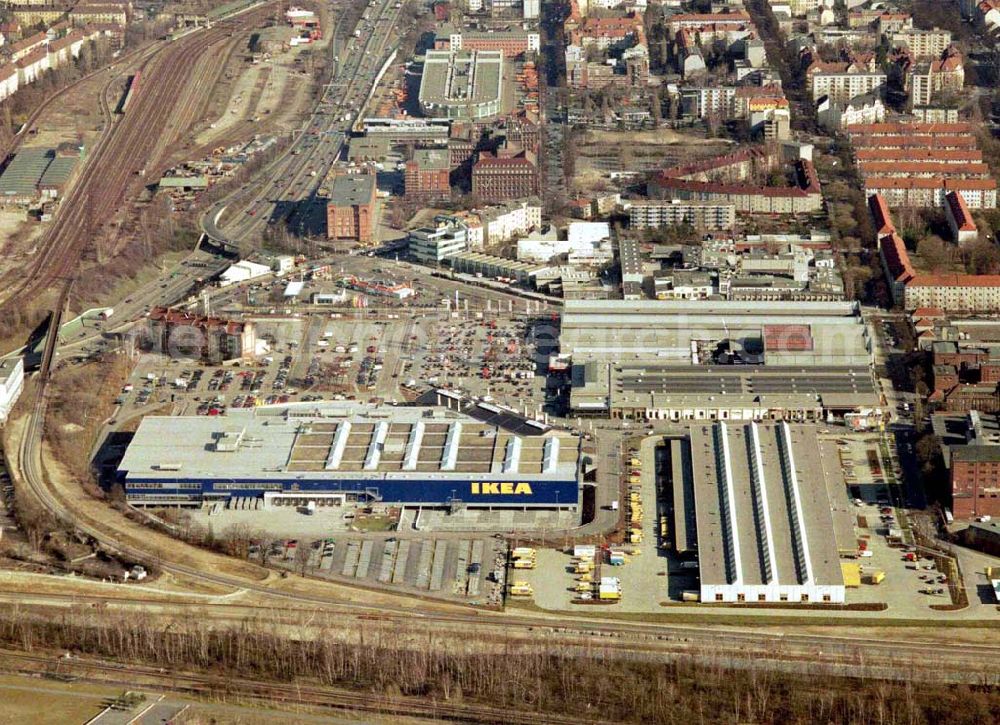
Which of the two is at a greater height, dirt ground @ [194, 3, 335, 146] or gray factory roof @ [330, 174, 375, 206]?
gray factory roof @ [330, 174, 375, 206]

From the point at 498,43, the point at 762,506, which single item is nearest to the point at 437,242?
the point at 762,506

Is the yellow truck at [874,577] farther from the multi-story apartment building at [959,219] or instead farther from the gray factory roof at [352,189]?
the gray factory roof at [352,189]

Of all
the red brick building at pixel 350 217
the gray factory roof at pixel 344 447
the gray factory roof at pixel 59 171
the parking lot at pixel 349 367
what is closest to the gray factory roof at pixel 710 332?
the parking lot at pixel 349 367

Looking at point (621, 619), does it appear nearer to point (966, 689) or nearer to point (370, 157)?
point (966, 689)

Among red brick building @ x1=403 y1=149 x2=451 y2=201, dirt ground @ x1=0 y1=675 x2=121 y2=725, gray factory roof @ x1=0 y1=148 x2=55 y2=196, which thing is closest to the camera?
dirt ground @ x1=0 y1=675 x2=121 y2=725

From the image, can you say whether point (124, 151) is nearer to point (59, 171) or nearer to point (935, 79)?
point (59, 171)

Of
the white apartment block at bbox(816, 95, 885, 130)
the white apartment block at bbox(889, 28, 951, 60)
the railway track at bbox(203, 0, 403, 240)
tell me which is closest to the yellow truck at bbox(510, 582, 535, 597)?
the railway track at bbox(203, 0, 403, 240)

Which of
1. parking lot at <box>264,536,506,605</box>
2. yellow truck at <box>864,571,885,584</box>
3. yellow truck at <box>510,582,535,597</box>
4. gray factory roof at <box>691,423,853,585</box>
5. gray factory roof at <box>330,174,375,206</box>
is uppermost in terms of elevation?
gray factory roof at <box>330,174,375,206</box>

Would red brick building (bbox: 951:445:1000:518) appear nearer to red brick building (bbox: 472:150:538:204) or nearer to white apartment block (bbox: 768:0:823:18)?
red brick building (bbox: 472:150:538:204)
